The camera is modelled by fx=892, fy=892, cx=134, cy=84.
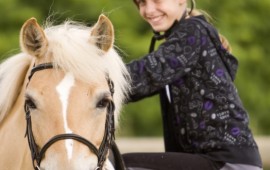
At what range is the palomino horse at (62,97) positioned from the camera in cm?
392

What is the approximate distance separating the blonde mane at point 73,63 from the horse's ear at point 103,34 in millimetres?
23

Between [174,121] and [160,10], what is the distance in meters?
0.62

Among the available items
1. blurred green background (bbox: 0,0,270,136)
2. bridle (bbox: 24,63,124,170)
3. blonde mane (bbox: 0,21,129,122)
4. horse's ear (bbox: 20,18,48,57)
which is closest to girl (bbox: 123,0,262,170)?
blonde mane (bbox: 0,21,129,122)

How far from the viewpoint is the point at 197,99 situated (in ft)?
15.7

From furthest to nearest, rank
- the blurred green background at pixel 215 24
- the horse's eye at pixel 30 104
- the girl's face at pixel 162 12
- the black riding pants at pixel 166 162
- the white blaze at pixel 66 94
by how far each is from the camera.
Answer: the blurred green background at pixel 215 24
the girl's face at pixel 162 12
the black riding pants at pixel 166 162
the horse's eye at pixel 30 104
the white blaze at pixel 66 94

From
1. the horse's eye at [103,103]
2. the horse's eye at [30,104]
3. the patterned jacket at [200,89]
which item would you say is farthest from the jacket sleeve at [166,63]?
the horse's eye at [30,104]

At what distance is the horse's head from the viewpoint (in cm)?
390

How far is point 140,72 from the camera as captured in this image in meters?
4.67

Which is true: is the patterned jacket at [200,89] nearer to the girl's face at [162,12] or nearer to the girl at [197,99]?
the girl at [197,99]

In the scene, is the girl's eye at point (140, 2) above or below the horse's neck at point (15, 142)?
above

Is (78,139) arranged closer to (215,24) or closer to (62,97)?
(62,97)

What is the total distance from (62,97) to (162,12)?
46.5 inches

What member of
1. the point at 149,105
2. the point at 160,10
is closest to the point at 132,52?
the point at 149,105

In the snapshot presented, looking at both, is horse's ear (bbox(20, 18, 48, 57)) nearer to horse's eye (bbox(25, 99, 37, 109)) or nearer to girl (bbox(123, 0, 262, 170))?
Answer: horse's eye (bbox(25, 99, 37, 109))
